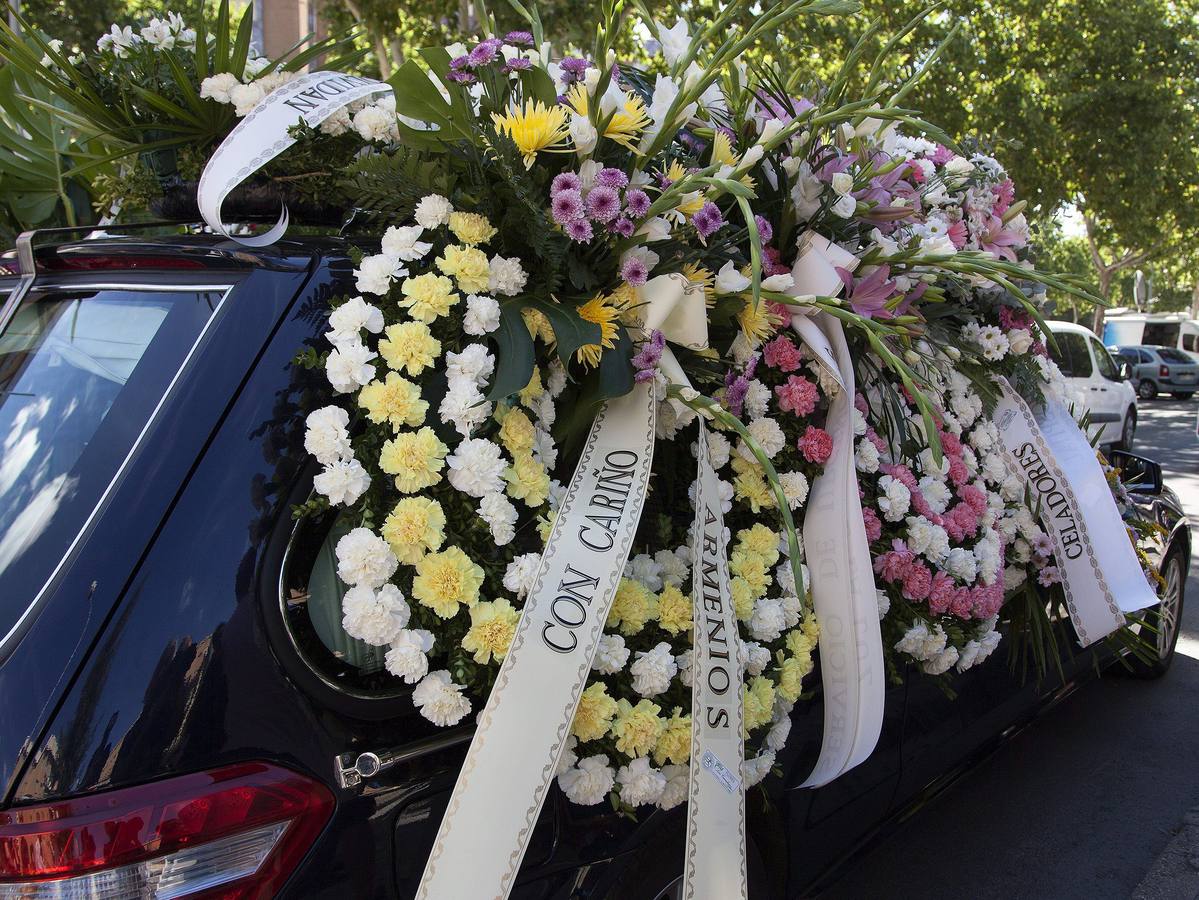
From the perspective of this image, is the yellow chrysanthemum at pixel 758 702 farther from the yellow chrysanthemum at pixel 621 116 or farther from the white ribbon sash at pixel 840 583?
the yellow chrysanthemum at pixel 621 116

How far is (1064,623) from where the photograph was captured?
3.63m

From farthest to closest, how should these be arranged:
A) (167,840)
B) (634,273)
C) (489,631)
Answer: (634,273) → (489,631) → (167,840)

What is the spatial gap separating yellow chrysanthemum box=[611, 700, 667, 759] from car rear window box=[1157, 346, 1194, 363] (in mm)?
30468

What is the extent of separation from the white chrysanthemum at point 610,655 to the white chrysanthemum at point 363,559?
1.49 feet

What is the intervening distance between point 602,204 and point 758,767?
125cm

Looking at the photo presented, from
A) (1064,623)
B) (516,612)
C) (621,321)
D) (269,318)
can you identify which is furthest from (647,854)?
(1064,623)

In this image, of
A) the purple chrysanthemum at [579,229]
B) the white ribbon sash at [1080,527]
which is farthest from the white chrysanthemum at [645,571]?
Result: the white ribbon sash at [1080,527]

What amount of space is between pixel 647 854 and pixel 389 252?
1.31 metres

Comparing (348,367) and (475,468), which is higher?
(348,367)

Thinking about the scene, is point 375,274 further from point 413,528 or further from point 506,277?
point 413,528

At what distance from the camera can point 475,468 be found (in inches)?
76.0

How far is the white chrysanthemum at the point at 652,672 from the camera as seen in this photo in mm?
2055

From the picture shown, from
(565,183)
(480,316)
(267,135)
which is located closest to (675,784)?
(480,316)

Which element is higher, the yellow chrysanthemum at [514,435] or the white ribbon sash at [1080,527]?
the yellow chrysanthemum at [514,435]
